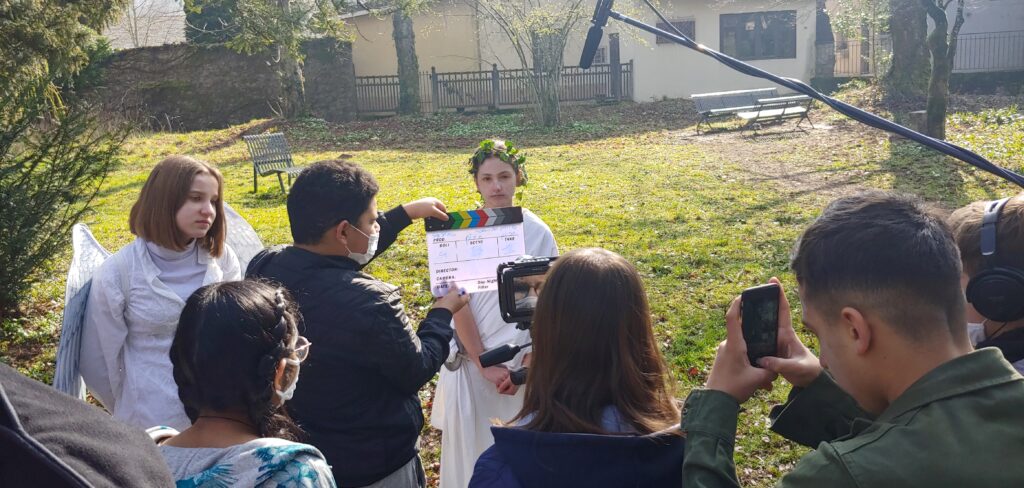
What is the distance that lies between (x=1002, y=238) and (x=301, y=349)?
6.61ft

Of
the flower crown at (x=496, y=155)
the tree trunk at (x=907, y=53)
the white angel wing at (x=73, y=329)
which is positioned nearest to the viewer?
the white angel wing at (x=73, y=329)

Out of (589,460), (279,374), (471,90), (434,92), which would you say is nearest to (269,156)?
(279,374)

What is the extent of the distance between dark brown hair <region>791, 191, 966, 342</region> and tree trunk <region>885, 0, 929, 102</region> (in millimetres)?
22023

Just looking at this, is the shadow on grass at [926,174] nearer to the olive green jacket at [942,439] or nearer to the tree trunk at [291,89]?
the olive green jacket at [942,439]

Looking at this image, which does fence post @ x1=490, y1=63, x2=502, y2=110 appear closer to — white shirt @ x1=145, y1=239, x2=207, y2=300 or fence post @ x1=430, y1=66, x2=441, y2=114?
fence post @ x1=430, y1=66, x2=441, y2=114

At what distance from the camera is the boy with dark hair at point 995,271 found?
7.11 feet

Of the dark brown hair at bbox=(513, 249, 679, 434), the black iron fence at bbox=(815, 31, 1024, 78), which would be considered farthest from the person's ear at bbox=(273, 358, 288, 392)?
the black iron fence at bbox=(815, 31, 1024, 78)

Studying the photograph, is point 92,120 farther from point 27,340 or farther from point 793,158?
point 793,158

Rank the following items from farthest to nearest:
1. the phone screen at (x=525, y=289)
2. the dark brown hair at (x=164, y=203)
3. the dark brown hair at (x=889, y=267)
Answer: the dark brown hair at (x=164, y=203) → the phone screen at (x=525, y=289) → the dark brown hair at (x=889, y=267)

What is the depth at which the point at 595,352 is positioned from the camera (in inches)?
88.6

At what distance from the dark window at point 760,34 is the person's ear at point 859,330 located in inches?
1192

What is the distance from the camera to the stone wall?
25.9m

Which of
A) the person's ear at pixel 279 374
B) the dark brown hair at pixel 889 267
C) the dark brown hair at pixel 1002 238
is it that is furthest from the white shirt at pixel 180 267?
the dark brown hair at pixel 1002 238

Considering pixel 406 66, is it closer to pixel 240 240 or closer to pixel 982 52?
pixel 982 52
